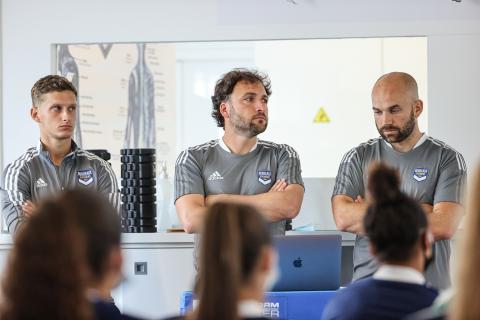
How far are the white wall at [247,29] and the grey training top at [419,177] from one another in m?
1.39

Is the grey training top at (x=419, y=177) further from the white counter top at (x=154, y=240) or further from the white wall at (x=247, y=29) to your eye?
the white wall at (x=247, y=29)

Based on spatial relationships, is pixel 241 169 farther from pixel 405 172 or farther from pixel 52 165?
pixel 52 165

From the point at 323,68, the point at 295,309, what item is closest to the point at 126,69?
the point at 323,68

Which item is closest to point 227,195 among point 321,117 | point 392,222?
point 392,222

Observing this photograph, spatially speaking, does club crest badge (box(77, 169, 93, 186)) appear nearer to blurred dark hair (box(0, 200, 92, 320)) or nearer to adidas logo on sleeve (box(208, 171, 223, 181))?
adidas logo on sleeve (box(208, 171, 223, 181))

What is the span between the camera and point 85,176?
14.7 feet

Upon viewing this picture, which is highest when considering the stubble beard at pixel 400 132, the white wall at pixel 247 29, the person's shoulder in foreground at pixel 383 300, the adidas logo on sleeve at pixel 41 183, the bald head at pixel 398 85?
the white wall at pixel 247 29

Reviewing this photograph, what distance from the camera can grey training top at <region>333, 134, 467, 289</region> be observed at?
4.14 m

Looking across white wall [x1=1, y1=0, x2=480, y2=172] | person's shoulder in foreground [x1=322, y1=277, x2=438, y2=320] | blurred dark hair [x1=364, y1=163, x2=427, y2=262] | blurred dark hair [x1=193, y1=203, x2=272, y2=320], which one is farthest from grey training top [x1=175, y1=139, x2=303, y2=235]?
blurred dark hair [x1=193, y1=203, x2=272, y2=320]

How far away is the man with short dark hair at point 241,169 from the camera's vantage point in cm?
431

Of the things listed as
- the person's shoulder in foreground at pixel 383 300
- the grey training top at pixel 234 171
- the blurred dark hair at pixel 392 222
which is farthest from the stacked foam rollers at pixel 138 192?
the person's shoulder in foreground at pixel 383 300

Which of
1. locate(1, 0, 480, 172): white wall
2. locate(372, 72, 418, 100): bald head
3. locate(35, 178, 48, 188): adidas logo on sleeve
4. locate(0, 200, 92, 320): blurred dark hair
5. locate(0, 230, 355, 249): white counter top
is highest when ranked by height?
locate(1, 0, 480, 172): white wall

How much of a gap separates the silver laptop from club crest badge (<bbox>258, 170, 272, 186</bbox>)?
476 mm

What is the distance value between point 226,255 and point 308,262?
208 cm
